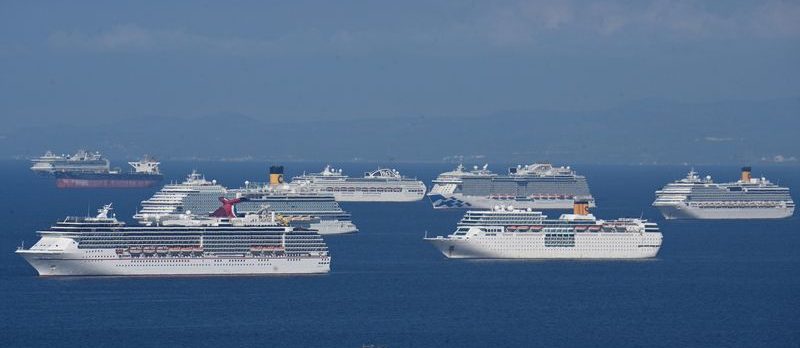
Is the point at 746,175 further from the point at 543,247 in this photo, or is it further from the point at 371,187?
the point at 543,247

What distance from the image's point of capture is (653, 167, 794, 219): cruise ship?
12462 cm

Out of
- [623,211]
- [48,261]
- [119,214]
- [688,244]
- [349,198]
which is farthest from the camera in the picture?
[349,198]

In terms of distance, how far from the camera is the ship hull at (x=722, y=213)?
408ft

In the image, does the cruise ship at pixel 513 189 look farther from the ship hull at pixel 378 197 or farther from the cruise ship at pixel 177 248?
the cruise ship at pixel 177 248

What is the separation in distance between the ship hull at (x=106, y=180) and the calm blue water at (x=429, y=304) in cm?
10729

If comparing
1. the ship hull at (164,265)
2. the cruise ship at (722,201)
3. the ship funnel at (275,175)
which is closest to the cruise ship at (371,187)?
the ship funnel at (275,175)

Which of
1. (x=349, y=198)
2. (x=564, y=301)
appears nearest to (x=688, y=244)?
(x=564, y=301)

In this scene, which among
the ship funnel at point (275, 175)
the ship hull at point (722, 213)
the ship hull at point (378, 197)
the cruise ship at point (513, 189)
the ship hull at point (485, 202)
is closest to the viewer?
the ship funnel at point (275, 175)

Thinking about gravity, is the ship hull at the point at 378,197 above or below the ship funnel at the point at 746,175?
below

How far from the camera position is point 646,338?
180 ft

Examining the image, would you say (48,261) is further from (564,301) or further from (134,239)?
(564,301)

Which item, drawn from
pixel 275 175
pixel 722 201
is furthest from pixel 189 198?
pixel 722 201

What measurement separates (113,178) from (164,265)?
129170 mm

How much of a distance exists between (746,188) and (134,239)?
67304mm
